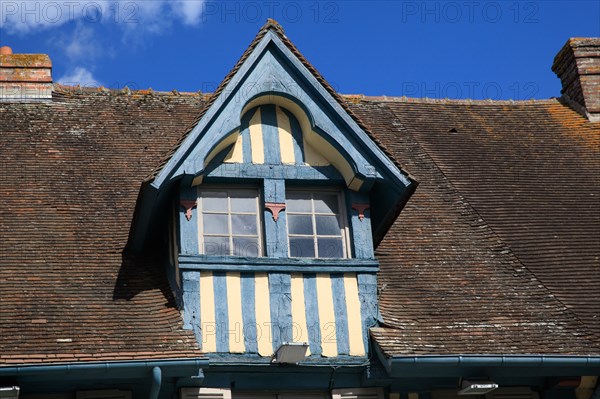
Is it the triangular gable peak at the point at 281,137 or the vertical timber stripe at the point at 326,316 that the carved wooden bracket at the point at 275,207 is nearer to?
the triangular gable peak at the point at 281,137

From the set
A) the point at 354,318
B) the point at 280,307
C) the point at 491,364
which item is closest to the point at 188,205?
the point at 280,307

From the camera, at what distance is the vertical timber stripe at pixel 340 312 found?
10.5 m

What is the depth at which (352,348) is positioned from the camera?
1053 centimetres

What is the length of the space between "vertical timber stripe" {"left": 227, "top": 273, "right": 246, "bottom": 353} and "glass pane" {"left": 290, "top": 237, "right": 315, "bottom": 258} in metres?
0.69

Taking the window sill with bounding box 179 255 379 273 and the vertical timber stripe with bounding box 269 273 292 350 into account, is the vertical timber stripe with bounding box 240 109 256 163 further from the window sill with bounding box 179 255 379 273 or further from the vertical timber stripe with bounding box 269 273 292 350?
the vertical timber stripe with bounding box 269 273 292 350

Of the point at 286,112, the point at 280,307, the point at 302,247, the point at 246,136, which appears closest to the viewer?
the point at 280,307

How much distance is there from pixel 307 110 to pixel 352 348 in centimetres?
248

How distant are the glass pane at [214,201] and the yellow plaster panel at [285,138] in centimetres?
75

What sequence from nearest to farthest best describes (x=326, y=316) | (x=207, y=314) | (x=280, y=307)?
(x=207, y=314), (x=280, y=307), (x=326, y=316)

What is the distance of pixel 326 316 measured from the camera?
34.7ft

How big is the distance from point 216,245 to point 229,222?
1.03ft

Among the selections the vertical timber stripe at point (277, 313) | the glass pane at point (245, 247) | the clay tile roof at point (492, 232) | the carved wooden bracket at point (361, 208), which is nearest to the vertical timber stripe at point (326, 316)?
the vertical timber stripe at point (277, 313)

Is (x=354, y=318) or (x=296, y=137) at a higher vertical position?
(x=296, y=137)

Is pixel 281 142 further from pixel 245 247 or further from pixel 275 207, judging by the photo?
pixel 245 247
